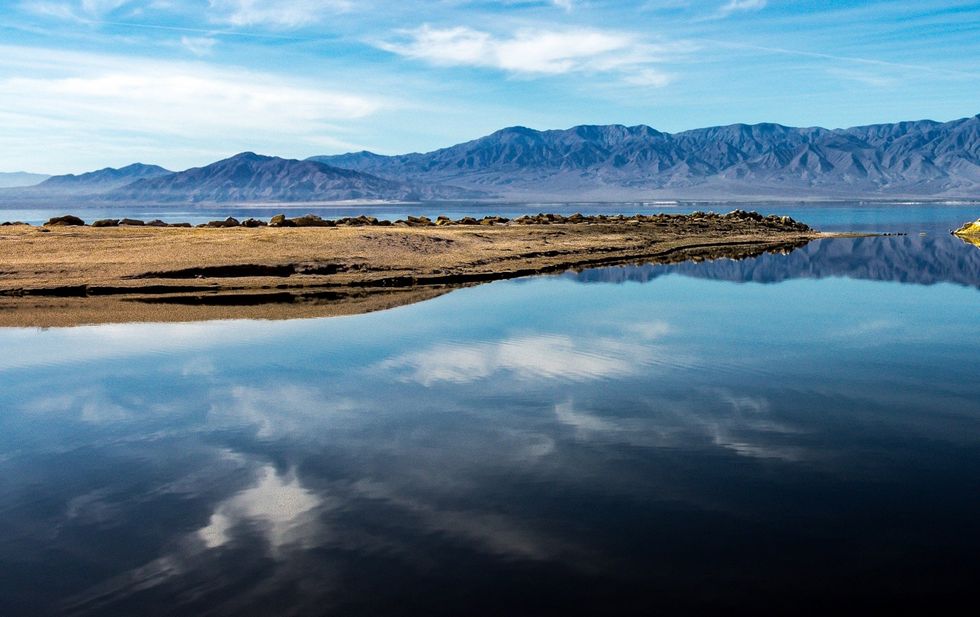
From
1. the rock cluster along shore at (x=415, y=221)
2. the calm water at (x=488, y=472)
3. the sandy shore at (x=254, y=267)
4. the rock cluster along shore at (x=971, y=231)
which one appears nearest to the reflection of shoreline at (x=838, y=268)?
the sandy shore at (x=254, y=267)

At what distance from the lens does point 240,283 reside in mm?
35156

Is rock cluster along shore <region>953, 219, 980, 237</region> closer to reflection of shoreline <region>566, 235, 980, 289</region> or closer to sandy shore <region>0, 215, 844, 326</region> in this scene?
reflection of shoreline <region>566, 235, 980, 289</region>

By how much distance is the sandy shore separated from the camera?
30172mm

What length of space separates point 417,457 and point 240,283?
78.5 feet

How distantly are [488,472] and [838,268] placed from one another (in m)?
41.8

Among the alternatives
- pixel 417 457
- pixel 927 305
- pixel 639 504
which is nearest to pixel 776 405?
pixel 639 504

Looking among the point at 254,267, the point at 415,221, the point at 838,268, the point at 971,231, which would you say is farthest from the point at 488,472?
the point at 971,231

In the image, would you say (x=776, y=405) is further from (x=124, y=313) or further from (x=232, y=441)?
(x=124, y=313)

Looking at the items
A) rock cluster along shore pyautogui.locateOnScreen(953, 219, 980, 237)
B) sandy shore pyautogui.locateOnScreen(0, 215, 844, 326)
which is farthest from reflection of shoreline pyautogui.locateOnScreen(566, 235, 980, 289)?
rock cluster along shore pyautogui.locateOnScreen(953, 219, 980, 237)

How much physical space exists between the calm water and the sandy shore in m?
6.04

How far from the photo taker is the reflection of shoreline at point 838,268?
42406mm

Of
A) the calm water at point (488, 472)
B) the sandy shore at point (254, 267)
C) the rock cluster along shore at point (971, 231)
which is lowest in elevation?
the rock cluster along shore at point (971, 231)

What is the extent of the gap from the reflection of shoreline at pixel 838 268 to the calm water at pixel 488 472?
18780 mm

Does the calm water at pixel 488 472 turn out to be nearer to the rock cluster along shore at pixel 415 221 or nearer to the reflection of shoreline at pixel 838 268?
the reflection of shoreline at pixel 838 268
